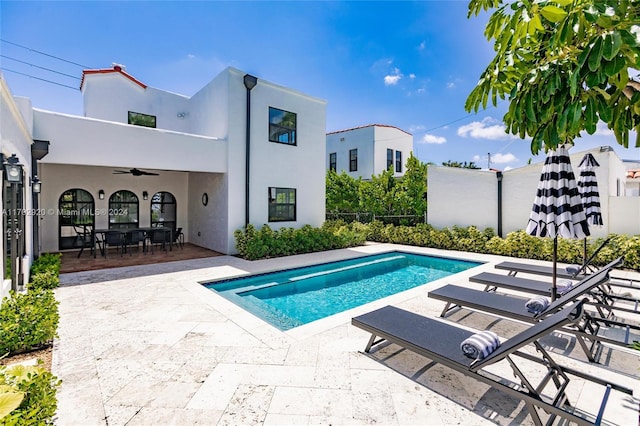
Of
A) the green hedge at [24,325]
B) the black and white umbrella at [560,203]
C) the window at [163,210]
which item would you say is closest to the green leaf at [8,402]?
the green hedge at [24,325]

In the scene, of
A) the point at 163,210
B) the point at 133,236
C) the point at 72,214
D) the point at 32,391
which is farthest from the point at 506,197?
the point at 72,214

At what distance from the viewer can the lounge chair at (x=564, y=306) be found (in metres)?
3.69

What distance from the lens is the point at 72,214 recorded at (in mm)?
12398

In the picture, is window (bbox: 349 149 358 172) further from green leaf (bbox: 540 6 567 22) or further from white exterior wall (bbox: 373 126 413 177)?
green leaf (bbox: 540 6 567 22)

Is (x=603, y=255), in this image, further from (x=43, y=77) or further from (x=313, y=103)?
(x=43, y=77)

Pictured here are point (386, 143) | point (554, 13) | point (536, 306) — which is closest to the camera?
point (554, 13)

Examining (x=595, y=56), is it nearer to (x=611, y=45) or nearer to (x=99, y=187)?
(x=611, y=45)

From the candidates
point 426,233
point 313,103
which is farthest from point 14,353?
point 426,233

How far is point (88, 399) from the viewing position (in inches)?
122

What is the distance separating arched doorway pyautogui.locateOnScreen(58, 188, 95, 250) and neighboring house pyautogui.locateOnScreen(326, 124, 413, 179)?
17.6 m

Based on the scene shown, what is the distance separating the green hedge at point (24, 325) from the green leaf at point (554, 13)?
6254 mm

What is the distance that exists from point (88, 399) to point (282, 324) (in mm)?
3150

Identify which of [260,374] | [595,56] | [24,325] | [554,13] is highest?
[554,13]

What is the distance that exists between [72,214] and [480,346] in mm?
15240
